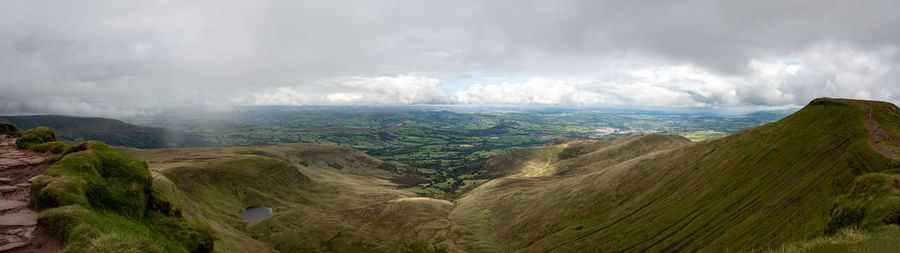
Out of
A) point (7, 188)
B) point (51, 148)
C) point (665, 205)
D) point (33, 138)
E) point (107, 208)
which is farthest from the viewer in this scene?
point (665, 205)

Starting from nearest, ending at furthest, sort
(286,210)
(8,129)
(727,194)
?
(8,129)
(727,194)
(286,210)

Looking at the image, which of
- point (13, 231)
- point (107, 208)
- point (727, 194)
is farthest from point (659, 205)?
point (13, 231)

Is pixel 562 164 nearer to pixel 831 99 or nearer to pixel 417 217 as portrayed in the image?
pixel 417 217

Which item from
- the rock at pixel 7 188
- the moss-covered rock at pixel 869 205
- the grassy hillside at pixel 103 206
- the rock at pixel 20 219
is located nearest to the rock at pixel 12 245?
the grassy hillside at pixel 103 206

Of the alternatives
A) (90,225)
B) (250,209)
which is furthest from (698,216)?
(250,209)

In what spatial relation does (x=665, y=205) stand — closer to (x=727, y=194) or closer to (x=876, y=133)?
(x=727, y=194)

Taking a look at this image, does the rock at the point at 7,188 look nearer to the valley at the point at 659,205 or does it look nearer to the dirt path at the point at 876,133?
the valley at the point at 659,205

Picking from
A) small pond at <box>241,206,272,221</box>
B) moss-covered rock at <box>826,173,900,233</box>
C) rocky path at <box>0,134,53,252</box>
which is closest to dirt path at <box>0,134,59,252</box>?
rocky path at <box>0,134,53,252</box>
